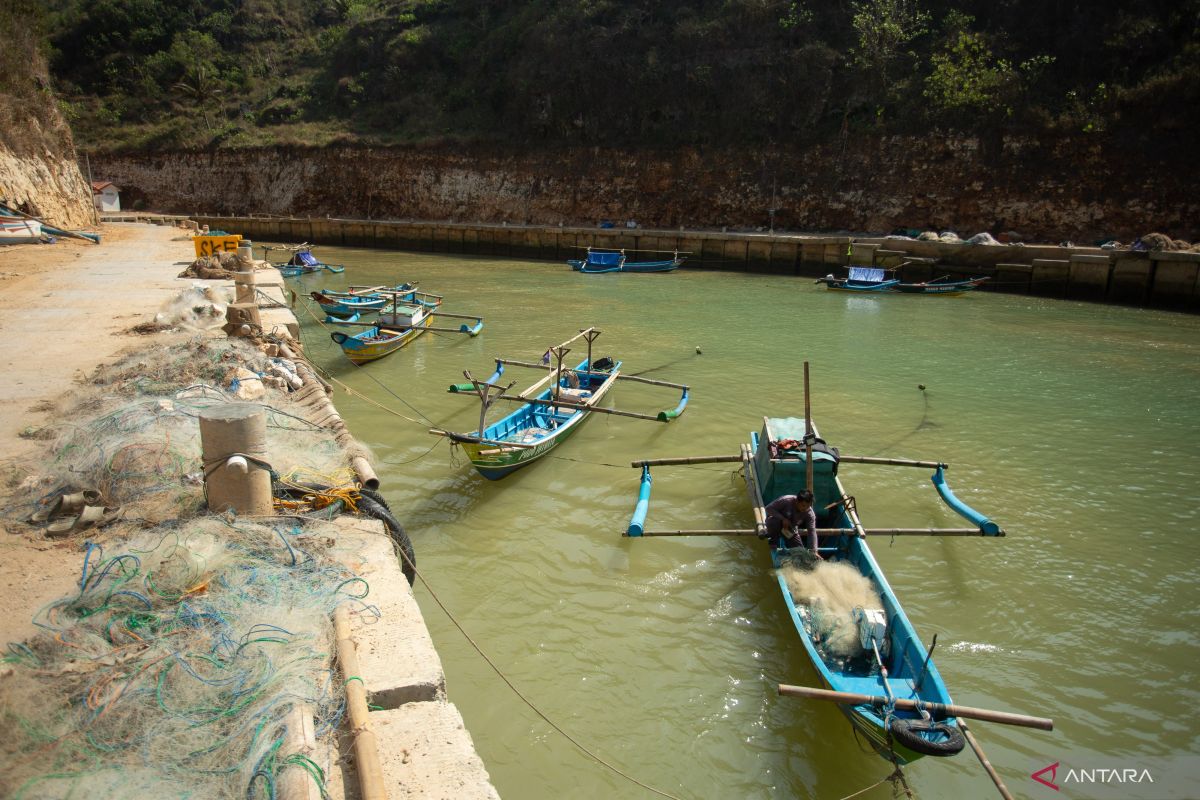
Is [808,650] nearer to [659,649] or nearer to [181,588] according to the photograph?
[659,649]

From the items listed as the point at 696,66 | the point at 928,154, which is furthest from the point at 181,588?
the point at 696,66

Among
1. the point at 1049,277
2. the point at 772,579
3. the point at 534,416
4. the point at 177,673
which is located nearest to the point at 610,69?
the point at 1049,277

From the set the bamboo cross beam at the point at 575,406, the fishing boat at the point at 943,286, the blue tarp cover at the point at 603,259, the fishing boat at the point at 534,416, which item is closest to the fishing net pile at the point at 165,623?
the fishing boat at the point at 534,416

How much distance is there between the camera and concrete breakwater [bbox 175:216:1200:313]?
79.8 feet

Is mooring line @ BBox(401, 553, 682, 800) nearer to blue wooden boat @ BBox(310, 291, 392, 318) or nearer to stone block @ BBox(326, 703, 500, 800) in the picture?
stone block @ BBox(326, 703, 500, 800)

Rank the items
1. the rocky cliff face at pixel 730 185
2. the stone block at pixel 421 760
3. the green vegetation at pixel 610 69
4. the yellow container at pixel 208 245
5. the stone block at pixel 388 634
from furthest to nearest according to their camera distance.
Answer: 1. the green vegetation at pixel 610 69
2. the rocky cliff face at pixel 730 185
3. the yellow container at pixel 208 245
4. the stone block at pixel 388 634
5. the stone block at pixel 421 760

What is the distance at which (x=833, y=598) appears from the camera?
6.40 metres

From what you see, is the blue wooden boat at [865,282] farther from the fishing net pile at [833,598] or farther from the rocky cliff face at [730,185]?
the fishing net pile at [833,598]

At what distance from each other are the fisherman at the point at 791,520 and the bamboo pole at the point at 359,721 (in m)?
4.34

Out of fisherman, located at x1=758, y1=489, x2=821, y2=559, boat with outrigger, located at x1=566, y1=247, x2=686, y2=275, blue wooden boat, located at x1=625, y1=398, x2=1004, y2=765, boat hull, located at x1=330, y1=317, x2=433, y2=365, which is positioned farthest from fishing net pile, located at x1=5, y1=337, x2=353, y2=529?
boat with outrigger, located at x1=566, y1=247, x2=686, y2=275

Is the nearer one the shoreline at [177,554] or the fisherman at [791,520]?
the shoreline at [177,554]

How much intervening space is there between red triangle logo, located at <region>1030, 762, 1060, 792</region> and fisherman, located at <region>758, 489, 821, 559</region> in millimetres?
2430

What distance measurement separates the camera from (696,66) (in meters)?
43.8

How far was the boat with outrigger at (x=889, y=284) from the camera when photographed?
88.4 feet
